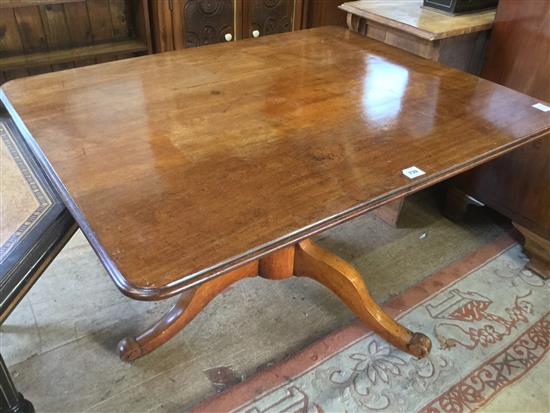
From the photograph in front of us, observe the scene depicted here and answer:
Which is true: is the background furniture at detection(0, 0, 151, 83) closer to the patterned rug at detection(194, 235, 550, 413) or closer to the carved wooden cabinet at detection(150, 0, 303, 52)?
the carved wooden cabinet at detection(150, 0, 303, 52)

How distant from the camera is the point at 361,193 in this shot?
91 centimetres

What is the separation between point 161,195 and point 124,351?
2.24 feet

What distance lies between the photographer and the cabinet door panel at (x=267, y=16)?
8.29 ft

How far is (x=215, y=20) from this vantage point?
2432 mm

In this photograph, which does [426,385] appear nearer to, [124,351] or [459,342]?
[459,342]

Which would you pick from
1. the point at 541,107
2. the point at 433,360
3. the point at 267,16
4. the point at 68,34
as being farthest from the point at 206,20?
the point at 433,360

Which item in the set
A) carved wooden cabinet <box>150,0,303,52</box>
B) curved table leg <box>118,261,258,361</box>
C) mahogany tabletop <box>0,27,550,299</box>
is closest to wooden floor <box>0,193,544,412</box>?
curved table leg <box>118,261,258,361</box>

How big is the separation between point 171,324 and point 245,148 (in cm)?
61

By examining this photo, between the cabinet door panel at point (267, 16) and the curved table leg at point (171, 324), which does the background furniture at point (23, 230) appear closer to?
the curved table leg at point (171, 324)

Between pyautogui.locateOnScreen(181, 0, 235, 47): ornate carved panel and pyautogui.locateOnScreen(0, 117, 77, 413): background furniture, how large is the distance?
1.29 metres

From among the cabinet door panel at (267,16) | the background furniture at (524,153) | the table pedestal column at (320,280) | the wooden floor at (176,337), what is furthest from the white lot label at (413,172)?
the cabinet door panel at (267,16)

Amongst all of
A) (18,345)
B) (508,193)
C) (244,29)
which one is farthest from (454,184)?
(18,345)

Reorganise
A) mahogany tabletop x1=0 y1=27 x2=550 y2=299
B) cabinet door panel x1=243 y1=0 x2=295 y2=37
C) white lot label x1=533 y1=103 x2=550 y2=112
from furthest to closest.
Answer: cabinet door panel x1=243 y1=0 x2=295 y2=37 → white lot label x1=533 y1=103 x2=550 y2=112 → mahogany tabletop x1=0 y1=27 x2=550 y2=299

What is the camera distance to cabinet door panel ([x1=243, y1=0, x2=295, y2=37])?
2527 millimetres
